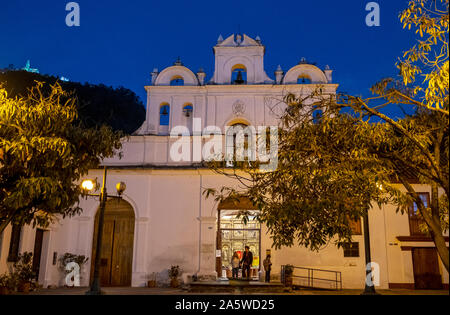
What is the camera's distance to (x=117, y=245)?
20.6 meters

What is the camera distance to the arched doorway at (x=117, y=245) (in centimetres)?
2028

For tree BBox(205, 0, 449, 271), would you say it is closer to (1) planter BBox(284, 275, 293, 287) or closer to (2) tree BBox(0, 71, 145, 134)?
(1) planter BBox(284, 275, 293, 287)

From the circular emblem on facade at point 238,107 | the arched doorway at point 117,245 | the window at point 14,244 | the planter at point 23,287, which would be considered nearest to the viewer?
the planter at point 23,287

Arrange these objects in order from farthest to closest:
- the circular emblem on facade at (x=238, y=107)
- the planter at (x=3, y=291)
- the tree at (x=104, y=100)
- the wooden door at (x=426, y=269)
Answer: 1. the tree at (x=104, y=100)
2. the circular emblem on facade at (x=238, y=107)
3. the wooden door at (x=426, y=269)
4. the planter at (x=3, y=291)

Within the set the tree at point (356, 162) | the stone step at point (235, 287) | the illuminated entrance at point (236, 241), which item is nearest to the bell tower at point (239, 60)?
the illuminated entrance at point (236, 241)

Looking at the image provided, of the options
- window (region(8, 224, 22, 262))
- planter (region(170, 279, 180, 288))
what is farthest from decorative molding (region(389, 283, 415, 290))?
window (region(8, 224, 22, 262))

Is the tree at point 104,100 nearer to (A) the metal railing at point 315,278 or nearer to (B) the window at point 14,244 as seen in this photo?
(B) the window at point 14,244

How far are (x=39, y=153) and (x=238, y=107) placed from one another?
46.7 ft

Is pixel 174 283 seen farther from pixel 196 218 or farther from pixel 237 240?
pixel 237 240

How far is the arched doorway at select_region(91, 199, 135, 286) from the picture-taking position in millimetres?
20281

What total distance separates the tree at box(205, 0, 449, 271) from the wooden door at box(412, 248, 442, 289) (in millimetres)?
13331

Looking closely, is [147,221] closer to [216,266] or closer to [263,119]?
[216,266]

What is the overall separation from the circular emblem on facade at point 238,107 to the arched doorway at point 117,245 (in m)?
7.22
